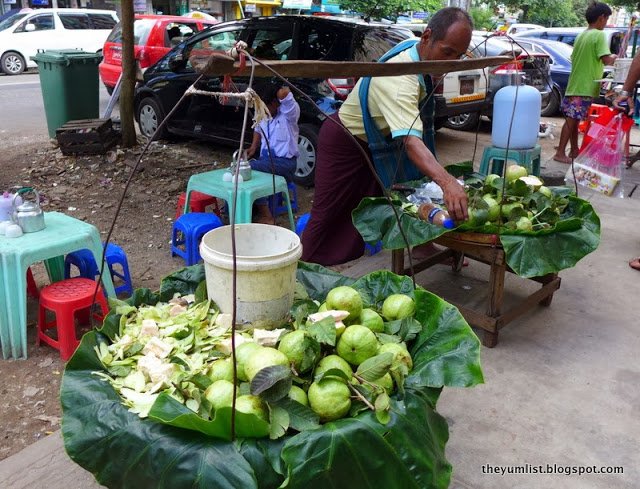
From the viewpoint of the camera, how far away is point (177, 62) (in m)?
7.38

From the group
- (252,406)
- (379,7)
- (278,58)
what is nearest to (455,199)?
(252,406)

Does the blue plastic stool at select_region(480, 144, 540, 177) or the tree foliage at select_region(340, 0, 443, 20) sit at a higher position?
the tree foliage at select_region(340, 0, 443, 20)

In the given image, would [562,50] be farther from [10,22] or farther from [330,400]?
[10,22]

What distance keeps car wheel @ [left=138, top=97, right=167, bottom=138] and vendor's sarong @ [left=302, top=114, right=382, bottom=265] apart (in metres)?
4.60

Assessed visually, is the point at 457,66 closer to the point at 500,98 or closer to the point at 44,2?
the point at 500,98

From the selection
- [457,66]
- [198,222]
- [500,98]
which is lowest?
[198,222]

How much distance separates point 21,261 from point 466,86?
6372 mm

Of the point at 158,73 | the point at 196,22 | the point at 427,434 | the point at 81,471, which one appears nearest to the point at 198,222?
the point at 81,471

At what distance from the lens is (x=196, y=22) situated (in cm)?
1180

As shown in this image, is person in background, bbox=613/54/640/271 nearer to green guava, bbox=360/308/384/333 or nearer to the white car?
green guava, bbox=360/308/384/333

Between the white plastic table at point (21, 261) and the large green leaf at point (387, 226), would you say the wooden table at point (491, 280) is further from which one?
the white plastic table at point (21, 261)

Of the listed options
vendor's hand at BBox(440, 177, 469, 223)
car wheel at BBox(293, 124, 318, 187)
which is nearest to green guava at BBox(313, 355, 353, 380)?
vendor's hand at BBox(440, 177, 469, 223)

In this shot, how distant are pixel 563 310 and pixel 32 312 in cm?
346

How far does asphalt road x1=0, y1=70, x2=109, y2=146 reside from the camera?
8.59 m
